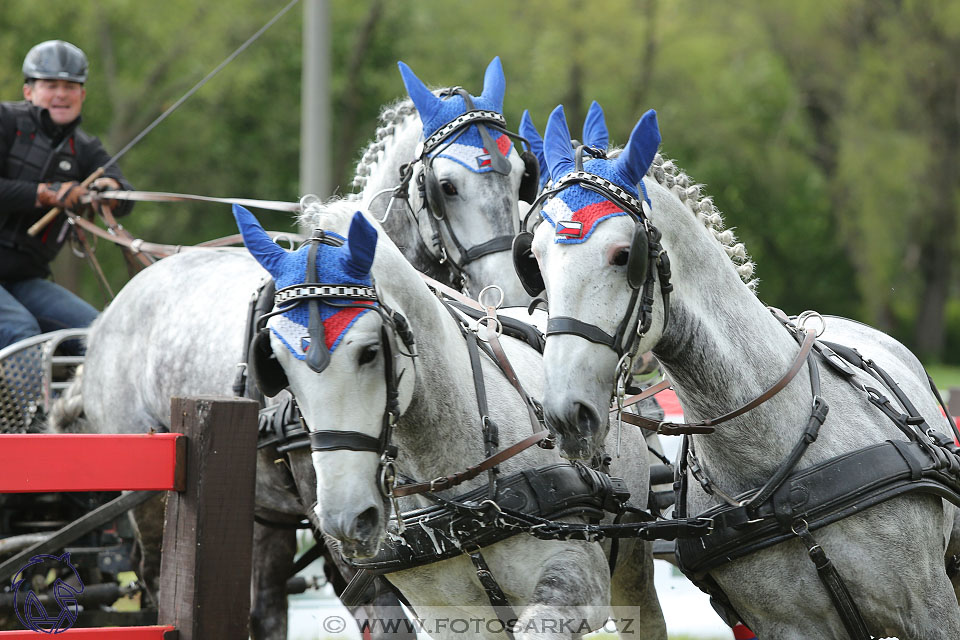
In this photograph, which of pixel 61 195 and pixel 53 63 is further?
pixel 53 63

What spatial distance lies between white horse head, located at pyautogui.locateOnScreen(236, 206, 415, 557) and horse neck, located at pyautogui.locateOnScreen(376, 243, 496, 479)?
198 mm

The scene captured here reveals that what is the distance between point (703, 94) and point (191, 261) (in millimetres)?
20117

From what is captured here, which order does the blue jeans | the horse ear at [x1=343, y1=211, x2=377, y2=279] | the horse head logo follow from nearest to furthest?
the horse ear at [x1=343, y1=211, x2=377, y2=279] → the horse head logo → the blue jeans

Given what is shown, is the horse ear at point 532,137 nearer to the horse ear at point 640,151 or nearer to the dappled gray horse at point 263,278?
the dappled gray horse at point 263,278

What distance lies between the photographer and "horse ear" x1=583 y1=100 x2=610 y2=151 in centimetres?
325

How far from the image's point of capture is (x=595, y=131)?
3.30m

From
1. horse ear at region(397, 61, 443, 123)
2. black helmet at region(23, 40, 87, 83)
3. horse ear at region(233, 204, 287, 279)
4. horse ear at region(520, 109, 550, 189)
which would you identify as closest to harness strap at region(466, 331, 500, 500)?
horse ear at region(233, 204, 287, 279)

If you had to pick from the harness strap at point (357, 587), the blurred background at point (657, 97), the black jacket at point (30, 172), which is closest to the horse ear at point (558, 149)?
the harness strap at point (357, 587)

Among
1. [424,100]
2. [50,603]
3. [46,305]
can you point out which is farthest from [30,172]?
[424,100]

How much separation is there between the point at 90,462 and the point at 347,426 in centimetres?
74

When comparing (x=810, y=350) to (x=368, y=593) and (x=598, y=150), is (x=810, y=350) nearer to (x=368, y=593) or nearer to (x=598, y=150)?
(x=598, y=150)

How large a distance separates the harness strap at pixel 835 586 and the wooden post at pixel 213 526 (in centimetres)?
158

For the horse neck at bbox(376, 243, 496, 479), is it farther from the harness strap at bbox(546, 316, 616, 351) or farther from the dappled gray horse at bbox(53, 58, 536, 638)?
the dappled gray horse at bbox(53, 58, 536, 638)

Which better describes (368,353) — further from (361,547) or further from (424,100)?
(424,100)
